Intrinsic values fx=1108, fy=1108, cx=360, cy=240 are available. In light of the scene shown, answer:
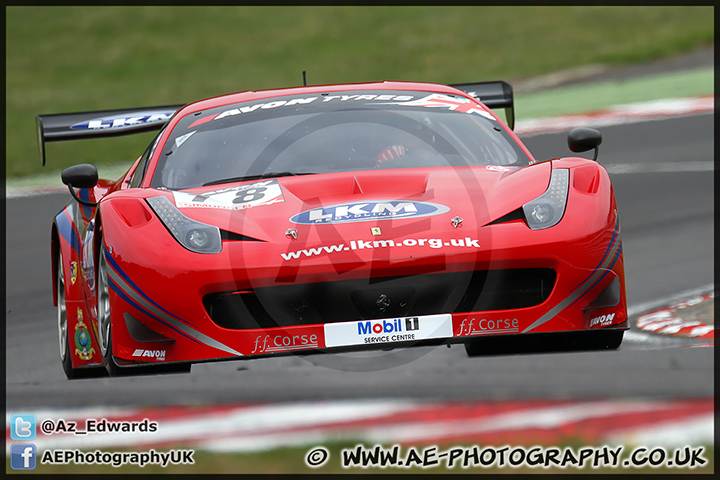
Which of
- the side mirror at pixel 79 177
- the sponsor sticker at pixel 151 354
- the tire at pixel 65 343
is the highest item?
the side mirror at pixel 79 177

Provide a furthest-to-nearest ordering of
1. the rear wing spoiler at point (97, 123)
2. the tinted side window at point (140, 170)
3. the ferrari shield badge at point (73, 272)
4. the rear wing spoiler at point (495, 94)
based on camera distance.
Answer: the rear wing spoiler at point (495, 94) < the rear wing spoiler at point (97, 123) < the ferrari shield badge at point (73, 272) < the tinted side window at point (140, 170)

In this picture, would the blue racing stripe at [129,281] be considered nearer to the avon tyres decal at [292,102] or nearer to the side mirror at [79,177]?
the side mirror at [79,177]

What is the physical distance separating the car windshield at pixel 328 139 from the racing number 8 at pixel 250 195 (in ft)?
0.95

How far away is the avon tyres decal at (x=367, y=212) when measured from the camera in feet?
12.7

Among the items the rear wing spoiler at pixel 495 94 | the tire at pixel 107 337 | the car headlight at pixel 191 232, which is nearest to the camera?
the car headlight at pixel 191 232

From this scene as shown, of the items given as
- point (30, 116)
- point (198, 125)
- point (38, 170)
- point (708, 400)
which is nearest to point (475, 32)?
point (30, 116)

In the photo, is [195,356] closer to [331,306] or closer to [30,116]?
[331,306]

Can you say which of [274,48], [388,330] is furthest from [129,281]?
[274,48]

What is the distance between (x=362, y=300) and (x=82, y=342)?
184cm

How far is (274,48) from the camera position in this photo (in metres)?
23.6

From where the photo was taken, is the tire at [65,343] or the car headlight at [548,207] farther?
the tire at [65,343]

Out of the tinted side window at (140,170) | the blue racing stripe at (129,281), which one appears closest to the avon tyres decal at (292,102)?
the tinted side window at (140,170)

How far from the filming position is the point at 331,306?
373cm
